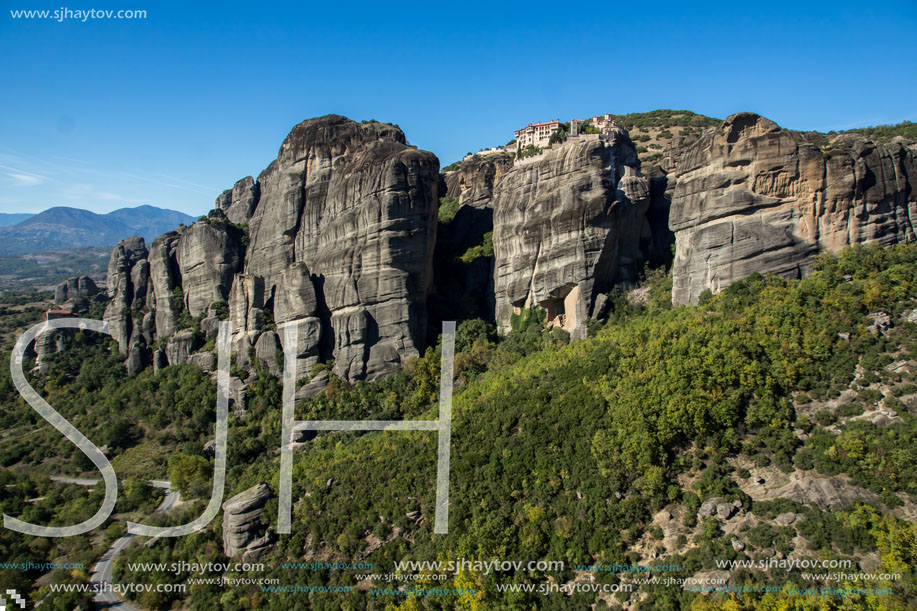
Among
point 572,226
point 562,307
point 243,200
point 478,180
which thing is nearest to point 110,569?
point 562,307

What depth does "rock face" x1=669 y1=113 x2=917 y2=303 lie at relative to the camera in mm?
30906

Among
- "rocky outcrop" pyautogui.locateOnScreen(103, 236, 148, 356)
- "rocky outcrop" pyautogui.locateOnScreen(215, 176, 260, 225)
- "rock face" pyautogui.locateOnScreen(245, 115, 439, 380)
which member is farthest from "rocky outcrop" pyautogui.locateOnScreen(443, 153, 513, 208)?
"rocky outcrop" pyautogui.locateOnScreen(103, 236, 148, 356)

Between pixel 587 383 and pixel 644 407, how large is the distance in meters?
4.38

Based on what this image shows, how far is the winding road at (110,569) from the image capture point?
95.8 ft

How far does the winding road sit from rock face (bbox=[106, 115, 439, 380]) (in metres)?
11.2

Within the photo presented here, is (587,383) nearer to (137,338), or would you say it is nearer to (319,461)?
(319,461)

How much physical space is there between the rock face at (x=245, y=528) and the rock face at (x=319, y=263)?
487 inches

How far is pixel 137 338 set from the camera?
5128 cm

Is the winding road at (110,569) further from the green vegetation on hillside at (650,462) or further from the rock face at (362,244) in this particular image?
the rock face at (362,244)

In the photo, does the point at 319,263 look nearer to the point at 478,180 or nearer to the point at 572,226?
the point at 572,226

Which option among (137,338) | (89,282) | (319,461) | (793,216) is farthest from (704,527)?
(89,282)

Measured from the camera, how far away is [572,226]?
39219mm

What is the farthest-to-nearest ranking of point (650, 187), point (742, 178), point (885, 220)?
point (650, 187) → point (742, 178) → point (885, 220)

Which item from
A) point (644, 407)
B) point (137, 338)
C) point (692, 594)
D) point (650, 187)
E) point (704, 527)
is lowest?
point (692, 594)
